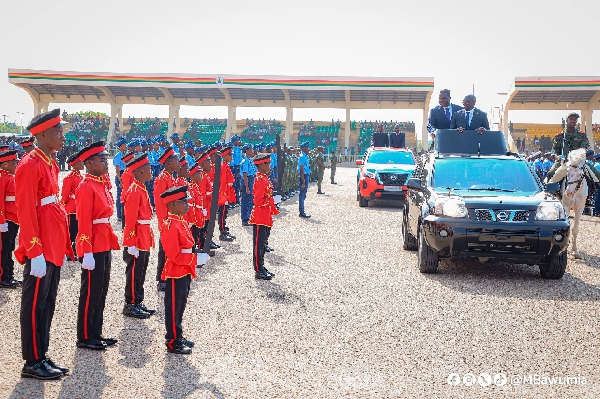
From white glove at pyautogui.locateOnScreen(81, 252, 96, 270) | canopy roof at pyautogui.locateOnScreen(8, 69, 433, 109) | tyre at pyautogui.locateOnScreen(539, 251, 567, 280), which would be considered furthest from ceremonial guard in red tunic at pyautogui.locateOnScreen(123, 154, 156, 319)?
canopy roof at pyautogui.locateOnScreen(8, 69, 433, 109)

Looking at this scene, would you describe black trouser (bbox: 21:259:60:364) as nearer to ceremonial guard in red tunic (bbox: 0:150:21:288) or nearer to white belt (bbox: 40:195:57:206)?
white belt (bbox: 40:195:57:206)

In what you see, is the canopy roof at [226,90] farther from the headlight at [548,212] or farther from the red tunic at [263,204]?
the red tunic at [263,204]

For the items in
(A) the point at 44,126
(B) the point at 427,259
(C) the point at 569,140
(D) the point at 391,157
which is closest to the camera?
(A) the point at 44,126

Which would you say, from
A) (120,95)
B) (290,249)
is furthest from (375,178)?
(120,95)

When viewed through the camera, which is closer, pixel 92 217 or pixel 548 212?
pixel 92 217

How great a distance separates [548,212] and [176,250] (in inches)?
203

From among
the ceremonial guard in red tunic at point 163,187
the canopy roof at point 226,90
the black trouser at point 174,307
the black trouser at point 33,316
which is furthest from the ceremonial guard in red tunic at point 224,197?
the canopy roof at point 226,90

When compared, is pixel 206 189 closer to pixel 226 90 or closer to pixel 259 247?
pixel 259 247

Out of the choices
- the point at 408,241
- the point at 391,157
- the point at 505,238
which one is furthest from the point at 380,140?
the point at 505,238

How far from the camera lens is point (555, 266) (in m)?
8.37

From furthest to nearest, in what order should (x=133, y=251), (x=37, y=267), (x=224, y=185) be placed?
(x=224, y=185), (x=133, y=251), (x=37, y=267)

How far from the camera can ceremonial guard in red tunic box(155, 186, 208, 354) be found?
531 centimetres

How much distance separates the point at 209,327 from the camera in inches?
237

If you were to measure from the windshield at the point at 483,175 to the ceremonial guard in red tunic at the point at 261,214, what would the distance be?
2530 mm
